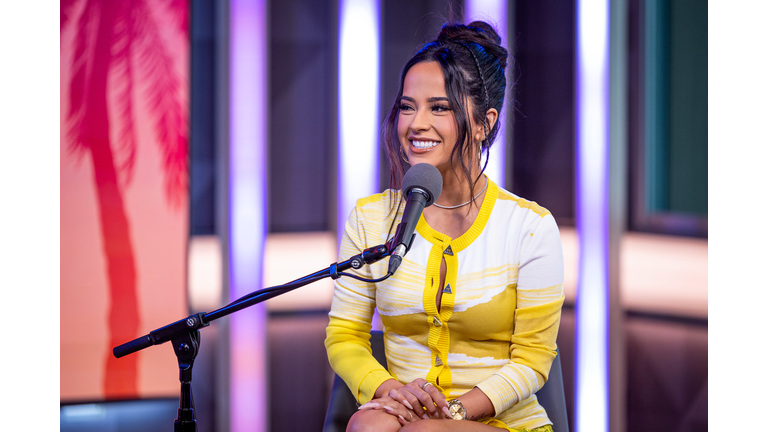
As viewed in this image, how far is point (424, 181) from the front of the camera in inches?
44.3

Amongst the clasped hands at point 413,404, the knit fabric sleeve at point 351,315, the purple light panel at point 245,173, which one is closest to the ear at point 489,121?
the knit fabric sleeve at point 351,315

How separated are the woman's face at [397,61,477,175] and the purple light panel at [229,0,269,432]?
2.95ft

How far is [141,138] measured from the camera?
2.23m

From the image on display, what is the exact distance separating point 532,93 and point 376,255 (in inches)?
58.5

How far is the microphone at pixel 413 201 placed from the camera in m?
1.03

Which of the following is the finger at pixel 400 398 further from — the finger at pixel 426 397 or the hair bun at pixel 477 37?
the hair bun at pixel 477 37

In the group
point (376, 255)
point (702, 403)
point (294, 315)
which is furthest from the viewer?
point (294, 315)

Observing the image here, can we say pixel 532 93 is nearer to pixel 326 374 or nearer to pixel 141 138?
pixel 326 374

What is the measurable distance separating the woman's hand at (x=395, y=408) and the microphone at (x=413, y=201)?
0.42m

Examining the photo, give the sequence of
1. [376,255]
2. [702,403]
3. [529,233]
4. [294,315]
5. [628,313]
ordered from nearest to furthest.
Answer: [376,255], [529,233], [702,403], [628,313], [294,315]

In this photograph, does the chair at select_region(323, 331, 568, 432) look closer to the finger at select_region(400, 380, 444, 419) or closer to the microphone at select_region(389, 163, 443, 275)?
the finger at select_region(400, 380, 444, 419)

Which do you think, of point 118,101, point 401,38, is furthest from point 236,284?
point 401,38

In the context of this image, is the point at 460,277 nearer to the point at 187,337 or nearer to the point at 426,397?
the point at 426,397

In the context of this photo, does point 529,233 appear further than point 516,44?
No
